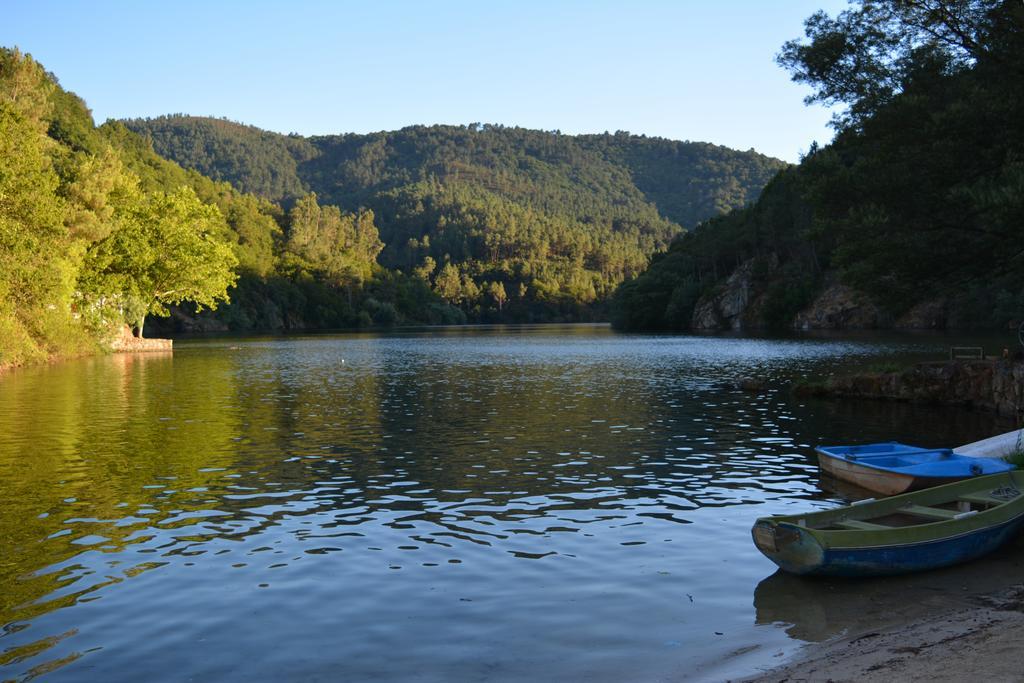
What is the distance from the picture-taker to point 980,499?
49.9ft

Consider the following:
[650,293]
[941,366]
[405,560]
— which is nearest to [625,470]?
[405,560]

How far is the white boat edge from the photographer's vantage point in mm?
20316

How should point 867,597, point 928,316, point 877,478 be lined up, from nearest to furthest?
point 867,597, point 877,478, point 928,316

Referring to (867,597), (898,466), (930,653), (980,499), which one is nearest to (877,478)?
(898,466)

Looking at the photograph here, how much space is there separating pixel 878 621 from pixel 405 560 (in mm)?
7372

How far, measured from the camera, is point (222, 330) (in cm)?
16838

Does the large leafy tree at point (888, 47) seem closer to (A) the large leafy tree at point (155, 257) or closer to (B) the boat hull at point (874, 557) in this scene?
(B) the boat hull at point (874, 557)

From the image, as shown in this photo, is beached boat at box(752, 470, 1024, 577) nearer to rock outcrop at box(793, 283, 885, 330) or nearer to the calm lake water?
the calm lake water

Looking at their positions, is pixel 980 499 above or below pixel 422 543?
above

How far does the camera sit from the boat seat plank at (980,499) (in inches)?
593

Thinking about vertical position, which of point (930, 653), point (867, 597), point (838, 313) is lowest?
point (867, 597)

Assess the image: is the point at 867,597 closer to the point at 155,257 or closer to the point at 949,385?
the point at 949,385

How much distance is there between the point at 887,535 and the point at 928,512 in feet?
7.43

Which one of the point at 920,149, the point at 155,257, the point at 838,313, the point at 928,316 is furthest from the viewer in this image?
the point at 838,313
